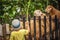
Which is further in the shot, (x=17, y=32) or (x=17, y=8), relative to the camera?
(x=17, y=8)

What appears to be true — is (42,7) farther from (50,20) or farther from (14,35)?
(14,35)

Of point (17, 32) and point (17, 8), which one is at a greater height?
point (17, 8)

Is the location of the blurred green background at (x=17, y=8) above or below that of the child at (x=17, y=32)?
above

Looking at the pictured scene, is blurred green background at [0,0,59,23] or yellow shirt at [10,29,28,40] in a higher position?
blurred green background at [0,0,59,23]

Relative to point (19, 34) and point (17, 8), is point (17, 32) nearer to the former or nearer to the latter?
point (19, 34)

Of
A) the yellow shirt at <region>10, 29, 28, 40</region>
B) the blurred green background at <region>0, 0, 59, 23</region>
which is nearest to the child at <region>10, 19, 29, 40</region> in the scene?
the yellow shirt at <region>10, 29, 28, 40</region>

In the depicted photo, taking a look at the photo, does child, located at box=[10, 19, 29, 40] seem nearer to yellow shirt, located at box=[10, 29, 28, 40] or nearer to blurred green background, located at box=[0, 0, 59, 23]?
yellow shirt, located at box=[10, 29, 28, 40]

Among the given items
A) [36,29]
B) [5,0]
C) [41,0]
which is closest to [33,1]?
[41,0]

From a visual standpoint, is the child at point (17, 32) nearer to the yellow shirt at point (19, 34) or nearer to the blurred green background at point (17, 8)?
the yellow shirt at point (19, 34)

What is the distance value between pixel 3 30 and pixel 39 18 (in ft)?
3.40

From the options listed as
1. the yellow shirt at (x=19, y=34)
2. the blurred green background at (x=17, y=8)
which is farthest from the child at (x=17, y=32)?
the blurred green background at (x=17, y=8)

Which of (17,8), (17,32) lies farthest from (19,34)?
(17,8)

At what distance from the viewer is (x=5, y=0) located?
9219mm

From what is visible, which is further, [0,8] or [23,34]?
[0,8]
